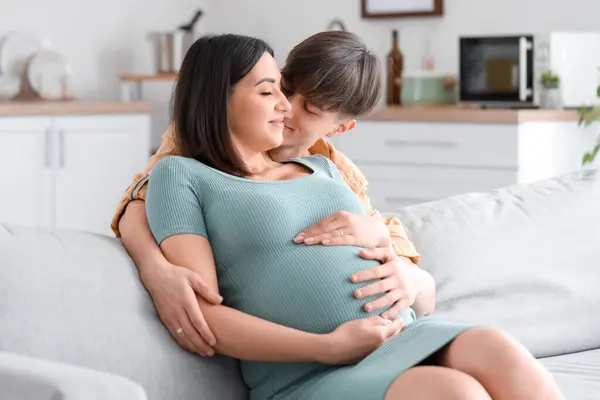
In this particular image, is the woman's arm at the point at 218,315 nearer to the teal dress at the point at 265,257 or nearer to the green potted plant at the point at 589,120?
the teal dress at the point at 265,257

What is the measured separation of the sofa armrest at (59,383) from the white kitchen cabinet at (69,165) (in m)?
3.50

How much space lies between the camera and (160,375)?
1692 millimetres

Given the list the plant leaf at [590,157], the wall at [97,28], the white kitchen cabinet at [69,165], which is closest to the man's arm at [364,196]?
the plant leaf at [590,157]

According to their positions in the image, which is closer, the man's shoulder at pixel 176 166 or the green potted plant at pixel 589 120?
the man's shoulder at pixel 176 166

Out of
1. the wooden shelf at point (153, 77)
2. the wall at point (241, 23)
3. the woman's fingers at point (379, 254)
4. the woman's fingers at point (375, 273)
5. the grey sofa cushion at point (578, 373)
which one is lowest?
the grey sofa cushion at point (578, 373)

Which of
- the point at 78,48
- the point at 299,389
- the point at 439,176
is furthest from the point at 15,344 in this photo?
the point at 78,48

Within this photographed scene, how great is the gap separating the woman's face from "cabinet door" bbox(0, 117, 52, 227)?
301cm

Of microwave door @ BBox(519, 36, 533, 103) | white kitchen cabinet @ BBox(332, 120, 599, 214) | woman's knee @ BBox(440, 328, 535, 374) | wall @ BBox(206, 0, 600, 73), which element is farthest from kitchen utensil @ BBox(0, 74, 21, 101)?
woman's knee @ BBox(440, 328, 535, 374)

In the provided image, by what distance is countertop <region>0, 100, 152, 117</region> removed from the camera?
4.71m

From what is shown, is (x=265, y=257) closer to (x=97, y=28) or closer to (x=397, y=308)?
(x=397, y=308)

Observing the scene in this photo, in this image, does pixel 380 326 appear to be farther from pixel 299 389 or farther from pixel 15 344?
pixel 15 344

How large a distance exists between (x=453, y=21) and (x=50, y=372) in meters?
4.39

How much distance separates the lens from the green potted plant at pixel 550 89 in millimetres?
4730

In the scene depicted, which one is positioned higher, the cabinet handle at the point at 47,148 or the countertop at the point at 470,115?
the countertop at the point at 470,115
